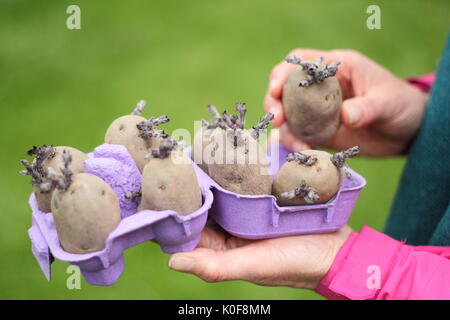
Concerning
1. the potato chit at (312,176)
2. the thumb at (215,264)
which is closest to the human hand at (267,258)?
the thumb at (215,264)

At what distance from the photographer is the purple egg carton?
31.1 inches

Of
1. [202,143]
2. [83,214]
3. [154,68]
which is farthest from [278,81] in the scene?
[154,68]

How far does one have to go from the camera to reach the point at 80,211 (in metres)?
0.77

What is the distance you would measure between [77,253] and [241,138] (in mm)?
350

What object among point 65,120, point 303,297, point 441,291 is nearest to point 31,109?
point 65,120

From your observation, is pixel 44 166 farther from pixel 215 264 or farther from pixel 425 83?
pixel 425 83

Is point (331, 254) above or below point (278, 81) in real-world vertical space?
below

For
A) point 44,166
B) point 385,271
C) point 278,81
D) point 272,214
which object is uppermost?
point 278,81

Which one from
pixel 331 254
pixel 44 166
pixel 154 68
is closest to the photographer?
pixel 44 166

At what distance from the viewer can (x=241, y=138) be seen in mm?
893

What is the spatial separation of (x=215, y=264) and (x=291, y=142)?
408 millimetres

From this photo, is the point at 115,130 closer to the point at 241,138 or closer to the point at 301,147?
the point at 241,138

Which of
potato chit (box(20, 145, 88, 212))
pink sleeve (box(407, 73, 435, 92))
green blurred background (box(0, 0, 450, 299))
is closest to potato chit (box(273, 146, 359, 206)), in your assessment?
potato chit (box(20, 145, 88, 212))

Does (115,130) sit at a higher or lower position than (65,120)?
higher
